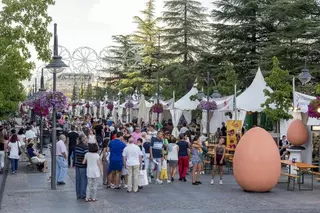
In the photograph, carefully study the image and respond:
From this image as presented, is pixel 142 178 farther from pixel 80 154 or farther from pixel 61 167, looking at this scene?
pixel 61 167

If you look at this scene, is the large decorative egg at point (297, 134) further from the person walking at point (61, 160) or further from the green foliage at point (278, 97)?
the person walking at point (61, 160)

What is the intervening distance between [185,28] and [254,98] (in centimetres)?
2966

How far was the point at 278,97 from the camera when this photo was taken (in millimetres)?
22422

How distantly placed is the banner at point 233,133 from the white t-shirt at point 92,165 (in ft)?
37.5

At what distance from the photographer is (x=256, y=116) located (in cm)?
3700

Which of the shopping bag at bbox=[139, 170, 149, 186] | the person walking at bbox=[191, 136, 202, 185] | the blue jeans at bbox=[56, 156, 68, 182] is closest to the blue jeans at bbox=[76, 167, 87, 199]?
the shopping bag at bbox=[139, 170, 149, 186]

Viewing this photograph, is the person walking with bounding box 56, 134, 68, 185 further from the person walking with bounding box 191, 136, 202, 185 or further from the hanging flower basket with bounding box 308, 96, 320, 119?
the hanging flower basket with bounding box 308, 96, 320, 119

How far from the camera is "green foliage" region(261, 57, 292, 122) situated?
22.4 meters

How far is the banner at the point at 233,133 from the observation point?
24.0 metres

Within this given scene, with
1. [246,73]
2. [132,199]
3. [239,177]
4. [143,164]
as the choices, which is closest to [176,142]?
[143,164]

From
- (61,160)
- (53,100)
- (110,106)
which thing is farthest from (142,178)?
(110,106)

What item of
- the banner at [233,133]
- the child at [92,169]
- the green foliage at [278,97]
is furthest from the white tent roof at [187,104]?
the child at [92,169]

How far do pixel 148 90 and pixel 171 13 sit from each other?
11508 mm

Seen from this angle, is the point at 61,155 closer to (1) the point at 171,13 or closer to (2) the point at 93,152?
(2) the point at 93,152
